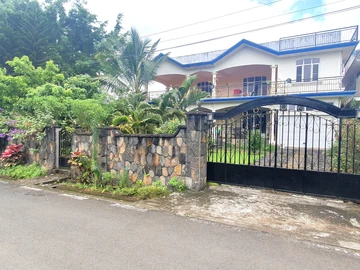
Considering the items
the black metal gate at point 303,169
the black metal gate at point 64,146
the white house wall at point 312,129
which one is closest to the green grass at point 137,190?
the black metal gate at point 303,169

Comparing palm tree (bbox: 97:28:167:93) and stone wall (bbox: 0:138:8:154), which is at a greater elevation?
palm tree (bbox: 97:28:167:93)

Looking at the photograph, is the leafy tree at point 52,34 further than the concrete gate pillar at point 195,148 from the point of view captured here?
Yes

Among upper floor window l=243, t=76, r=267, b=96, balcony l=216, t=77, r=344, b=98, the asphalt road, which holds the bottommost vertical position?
the asphalt road

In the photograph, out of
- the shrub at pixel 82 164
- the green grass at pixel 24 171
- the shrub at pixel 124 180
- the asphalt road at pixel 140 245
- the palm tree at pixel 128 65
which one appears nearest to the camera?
the asphalt road at pixel 140 245

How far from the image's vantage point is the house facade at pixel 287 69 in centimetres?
1622

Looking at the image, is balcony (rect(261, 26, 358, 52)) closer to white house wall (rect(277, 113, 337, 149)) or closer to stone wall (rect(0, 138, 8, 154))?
white house wall (rect(277, 113, 337, 149))

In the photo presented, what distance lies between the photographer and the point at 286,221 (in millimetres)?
4480

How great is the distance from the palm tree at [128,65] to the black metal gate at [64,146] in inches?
259

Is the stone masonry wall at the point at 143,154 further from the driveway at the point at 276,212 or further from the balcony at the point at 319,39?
the balcony at the point at 319,39

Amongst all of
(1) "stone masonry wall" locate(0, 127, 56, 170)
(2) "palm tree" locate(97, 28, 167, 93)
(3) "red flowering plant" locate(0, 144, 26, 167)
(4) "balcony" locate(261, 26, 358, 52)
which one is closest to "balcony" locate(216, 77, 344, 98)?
(4) "balcony" locate(261, 26, 358, 52)

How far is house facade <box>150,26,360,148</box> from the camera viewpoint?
53.2 ft

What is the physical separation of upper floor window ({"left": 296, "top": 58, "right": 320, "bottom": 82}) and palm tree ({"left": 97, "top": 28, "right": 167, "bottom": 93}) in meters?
10.8

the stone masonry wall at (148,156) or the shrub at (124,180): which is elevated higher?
the stone masonry wall at (148,156)

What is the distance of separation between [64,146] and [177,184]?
16.4 ft
